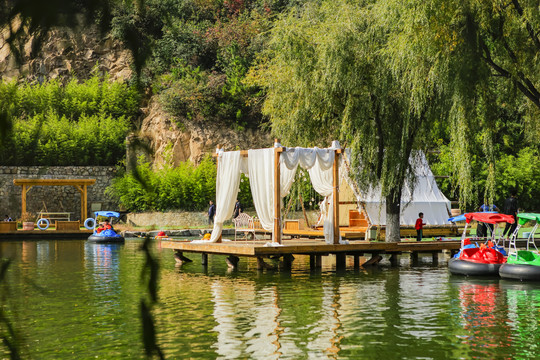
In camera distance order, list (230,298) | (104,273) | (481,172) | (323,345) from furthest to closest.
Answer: (481,172), (104,273), (230,298), (323,345)

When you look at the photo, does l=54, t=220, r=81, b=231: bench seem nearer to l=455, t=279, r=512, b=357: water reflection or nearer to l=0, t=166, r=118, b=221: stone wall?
l=0, t=166, r=118, b=221: stone wall

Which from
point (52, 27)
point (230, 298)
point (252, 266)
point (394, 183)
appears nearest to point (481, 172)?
point (394, 183)

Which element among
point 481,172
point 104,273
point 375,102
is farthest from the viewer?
point 481,172

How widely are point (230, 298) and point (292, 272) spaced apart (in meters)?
5.18

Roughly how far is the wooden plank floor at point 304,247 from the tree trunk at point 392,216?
1.13m

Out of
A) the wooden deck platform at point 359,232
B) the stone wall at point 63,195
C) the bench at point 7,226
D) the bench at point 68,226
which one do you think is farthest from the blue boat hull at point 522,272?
the stone wall at point 63,195

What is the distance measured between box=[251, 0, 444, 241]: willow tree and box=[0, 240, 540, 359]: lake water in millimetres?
3328

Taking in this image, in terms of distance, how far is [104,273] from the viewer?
1739 centimetres

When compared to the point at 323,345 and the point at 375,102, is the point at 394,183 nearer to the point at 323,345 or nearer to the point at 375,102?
→ the point at 375,102

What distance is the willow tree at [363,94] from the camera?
19250 mm

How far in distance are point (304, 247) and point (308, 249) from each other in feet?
0.49

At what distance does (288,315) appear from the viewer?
11.5 metres

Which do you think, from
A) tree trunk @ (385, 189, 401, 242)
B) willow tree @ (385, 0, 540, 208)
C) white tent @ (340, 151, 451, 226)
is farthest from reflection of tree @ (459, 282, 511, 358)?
white tent @ (340, 151, 451, 226)

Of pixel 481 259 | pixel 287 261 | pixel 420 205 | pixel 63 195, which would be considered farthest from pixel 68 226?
pixel 481 259
